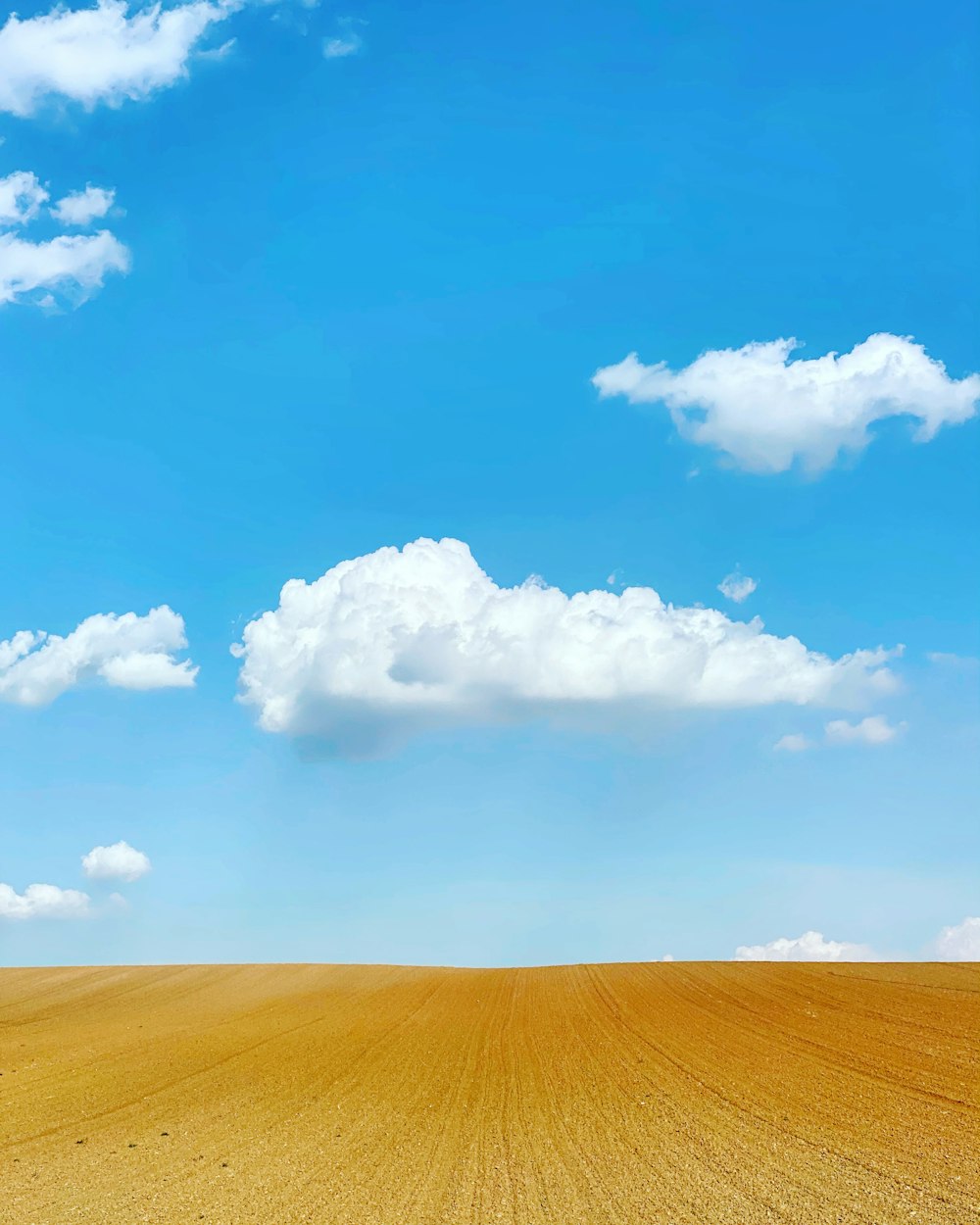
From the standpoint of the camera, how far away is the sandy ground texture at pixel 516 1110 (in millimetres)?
14977

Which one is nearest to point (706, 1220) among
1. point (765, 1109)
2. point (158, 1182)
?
point (765, 1109)

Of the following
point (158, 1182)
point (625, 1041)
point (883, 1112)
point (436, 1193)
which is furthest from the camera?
point (625, 1041)

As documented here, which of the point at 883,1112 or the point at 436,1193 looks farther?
the point at 883,1112

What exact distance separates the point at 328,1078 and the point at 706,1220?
1452 cm

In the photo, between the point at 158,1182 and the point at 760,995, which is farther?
the point at 760,995

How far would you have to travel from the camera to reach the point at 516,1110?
2092 centimetres

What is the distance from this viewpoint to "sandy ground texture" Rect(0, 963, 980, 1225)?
15.0m

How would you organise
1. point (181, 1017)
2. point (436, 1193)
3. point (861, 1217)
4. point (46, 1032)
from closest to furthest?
point (861, 1217)
point (436, 1193)
point (46, 1032)
point (181, 1017)

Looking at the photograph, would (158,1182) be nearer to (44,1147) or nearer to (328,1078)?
(44,1147)

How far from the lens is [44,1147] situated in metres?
19.6

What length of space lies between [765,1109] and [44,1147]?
1459cm

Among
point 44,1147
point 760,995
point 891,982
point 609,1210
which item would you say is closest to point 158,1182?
point 44,1147

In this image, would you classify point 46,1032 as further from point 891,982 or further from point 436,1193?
point 891,982

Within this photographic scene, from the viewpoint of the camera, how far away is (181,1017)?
39312 mm
